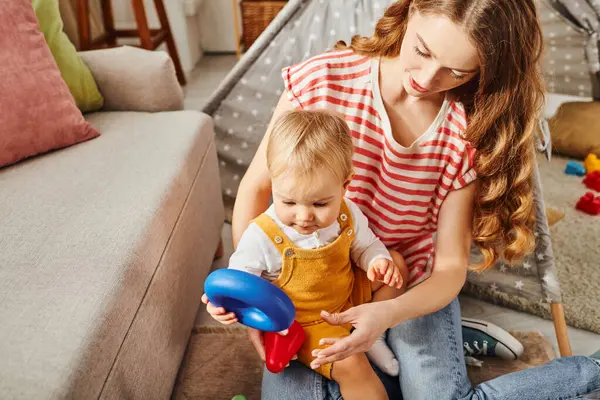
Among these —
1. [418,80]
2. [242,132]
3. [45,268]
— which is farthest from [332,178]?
[242,132]

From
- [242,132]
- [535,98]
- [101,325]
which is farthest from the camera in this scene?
[242,132]

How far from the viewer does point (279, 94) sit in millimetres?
1575

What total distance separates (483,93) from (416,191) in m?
0.22

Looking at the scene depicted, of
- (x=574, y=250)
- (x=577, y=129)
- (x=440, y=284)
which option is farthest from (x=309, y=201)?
(x=577, y=129)

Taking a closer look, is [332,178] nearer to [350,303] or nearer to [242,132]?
[350,303]

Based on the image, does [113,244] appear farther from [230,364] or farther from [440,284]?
[440,284]

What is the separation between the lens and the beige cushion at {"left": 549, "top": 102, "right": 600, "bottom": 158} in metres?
2.01

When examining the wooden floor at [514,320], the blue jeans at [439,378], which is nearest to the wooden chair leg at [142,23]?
the wooden floor at [514,320]

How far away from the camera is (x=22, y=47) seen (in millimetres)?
1100

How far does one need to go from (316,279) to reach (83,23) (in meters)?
1.92

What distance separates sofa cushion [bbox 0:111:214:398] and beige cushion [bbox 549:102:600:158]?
149 centimetres

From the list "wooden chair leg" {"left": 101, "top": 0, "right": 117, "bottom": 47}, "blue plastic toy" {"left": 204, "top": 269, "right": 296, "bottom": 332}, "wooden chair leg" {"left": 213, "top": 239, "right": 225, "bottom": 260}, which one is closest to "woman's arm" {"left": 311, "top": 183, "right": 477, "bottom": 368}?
"blue plastic toy" {"left": 204, "top": 269, "right": 296, "bottom": 332}

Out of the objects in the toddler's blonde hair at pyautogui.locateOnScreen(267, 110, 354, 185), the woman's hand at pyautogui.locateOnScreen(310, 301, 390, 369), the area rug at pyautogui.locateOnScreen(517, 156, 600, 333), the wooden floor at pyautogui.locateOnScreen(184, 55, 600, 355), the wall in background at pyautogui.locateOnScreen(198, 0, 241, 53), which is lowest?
the wooden floor at pyautogui.locateOnScreen(184, 55, 600, 355)

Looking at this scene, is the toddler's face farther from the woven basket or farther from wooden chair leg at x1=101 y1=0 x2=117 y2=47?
wooden chair leg at x1=101 y1=0 x2=117 y2=47
